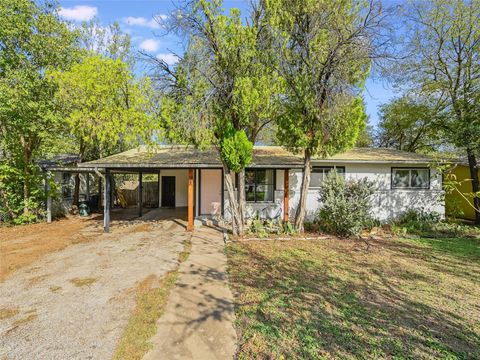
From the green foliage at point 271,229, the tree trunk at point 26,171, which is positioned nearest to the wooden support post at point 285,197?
the green foliage at point 271,229

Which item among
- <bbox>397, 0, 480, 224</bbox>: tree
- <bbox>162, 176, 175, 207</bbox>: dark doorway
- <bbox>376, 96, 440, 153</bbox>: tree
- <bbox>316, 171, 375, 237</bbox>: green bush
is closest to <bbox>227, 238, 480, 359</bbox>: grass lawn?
<bbox>316, 171, 375, 237</bbox>: green bush

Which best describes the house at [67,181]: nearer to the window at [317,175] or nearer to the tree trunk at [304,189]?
the tree trunk at [304,189]

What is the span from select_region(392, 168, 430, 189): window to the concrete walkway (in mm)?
9832

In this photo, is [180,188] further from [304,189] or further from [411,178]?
[411,178]

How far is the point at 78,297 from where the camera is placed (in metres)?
4.79

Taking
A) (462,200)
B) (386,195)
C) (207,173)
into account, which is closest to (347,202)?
(386,195)

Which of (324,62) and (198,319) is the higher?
(324,62)

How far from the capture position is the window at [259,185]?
12234 millimetres

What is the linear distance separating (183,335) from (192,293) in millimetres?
1321

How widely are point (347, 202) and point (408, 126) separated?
489 inches

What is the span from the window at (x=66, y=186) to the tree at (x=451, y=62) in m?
17.2

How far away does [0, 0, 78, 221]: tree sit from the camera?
34.0ft

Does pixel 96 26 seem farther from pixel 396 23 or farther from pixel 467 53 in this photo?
pixel 467 53

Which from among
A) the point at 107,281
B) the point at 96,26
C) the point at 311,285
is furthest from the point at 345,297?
the point at 96,26
